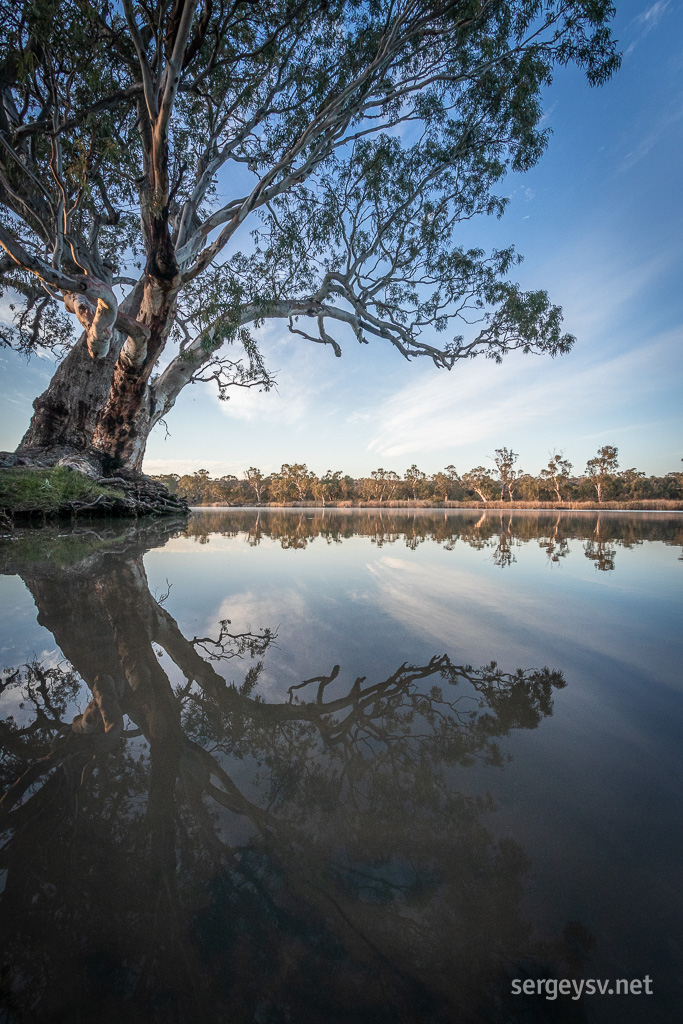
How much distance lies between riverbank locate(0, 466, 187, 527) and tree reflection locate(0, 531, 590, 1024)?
4.61 meters

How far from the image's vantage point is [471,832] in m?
0.61

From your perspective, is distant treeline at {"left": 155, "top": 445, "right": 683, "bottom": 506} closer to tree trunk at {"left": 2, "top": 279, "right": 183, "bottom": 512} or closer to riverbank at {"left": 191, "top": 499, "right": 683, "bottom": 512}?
riverbank at {"left": 191, "top": 499, "right": 683, "bottom": 512}

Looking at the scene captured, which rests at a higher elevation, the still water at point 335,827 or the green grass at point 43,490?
the green grass at point 43,490

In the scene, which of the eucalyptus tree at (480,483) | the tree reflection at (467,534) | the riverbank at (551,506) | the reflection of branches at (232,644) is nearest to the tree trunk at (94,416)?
the tree reflection at (467,534)

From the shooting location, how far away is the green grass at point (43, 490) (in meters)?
4.69

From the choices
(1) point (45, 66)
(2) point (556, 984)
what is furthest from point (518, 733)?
(1) point (45, 66)

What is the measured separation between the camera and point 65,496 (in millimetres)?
5332

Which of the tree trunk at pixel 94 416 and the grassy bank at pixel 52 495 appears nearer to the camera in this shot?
the grassy bank at pixel 52 495

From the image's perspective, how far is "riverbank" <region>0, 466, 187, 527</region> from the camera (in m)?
4.71

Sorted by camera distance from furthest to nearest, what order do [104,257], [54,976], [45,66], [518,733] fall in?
[104,257], [45,66], [518,733], [54,976]

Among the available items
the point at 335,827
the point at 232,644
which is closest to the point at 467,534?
the point at 232,644

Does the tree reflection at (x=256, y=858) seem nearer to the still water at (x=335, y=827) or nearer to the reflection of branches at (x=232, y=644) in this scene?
the still water at (x=335, y=827)

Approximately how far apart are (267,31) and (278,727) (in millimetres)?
8594

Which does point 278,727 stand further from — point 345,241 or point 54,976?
point 345,241
